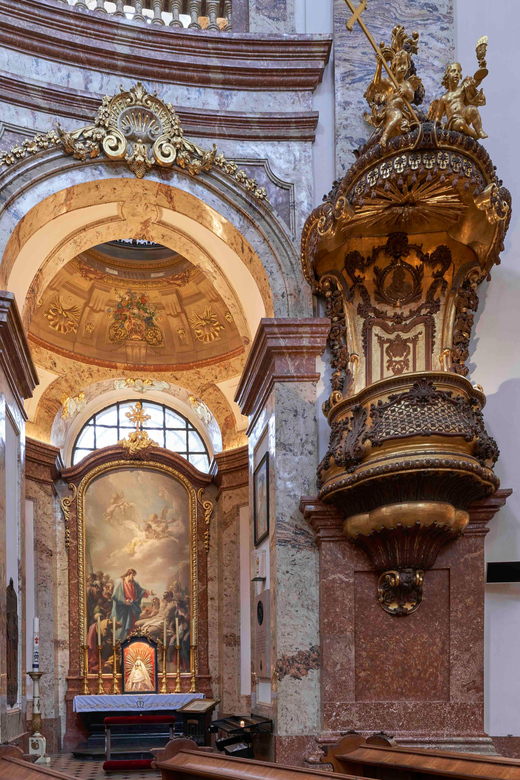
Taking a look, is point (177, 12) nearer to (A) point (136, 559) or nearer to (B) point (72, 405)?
(B) point (72, 405)

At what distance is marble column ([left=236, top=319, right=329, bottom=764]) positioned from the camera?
800cm

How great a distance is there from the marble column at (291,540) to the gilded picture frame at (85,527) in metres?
5.47

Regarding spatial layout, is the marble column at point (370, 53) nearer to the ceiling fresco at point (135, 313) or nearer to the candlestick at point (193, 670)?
the ceiling fresco at point (135, 313)

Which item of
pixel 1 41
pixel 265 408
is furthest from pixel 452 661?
pixel 1 41

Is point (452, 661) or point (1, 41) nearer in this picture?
point (452, 661)

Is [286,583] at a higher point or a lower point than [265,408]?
lower

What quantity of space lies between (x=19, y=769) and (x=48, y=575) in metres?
8.74

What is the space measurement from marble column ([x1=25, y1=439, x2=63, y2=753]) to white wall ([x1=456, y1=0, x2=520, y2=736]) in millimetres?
7466

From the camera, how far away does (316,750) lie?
786 centimetres

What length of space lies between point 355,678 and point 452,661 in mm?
837

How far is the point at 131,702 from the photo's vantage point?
13344mm

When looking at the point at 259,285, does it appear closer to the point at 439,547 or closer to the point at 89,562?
the point at 439,547

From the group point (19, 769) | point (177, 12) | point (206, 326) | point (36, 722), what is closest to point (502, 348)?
point (177, 12)

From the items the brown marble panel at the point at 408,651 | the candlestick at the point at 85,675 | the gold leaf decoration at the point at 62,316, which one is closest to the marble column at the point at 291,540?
the brown marble panel at the point at 408,651
